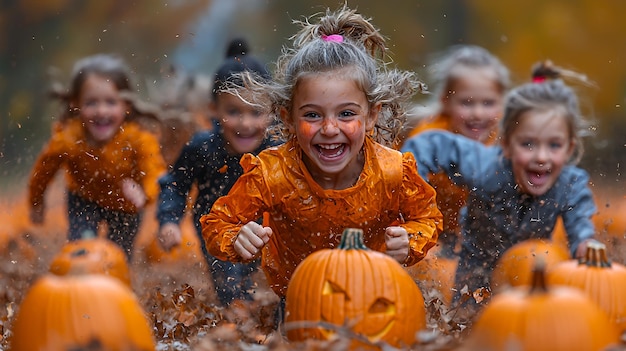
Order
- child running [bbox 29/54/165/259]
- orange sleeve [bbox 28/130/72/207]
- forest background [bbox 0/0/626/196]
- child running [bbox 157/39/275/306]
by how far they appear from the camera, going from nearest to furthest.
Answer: child running [bbox 157/39/275/306] → child running [bbox 29/54/165/259] → orange sleeve [bbox 28/130/72/207] → forest background [bbox 0/0/626/196]

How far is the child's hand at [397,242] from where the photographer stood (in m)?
4.93

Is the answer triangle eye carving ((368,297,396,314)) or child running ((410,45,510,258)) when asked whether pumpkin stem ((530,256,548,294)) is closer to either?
triangle eye carving ((368,297,396,314))

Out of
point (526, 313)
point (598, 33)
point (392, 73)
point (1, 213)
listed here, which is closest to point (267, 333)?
point (392, 73)

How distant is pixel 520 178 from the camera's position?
266 inches

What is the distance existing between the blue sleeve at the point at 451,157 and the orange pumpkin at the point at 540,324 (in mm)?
3201

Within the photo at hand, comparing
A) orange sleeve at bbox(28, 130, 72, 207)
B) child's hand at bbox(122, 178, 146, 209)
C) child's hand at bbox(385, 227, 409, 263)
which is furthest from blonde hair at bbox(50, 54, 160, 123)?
child's hand at bbox(385, 227, 409, 263)

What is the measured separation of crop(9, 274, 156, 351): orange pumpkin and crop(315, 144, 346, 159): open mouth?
1.57 metres

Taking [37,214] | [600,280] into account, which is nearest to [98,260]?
[37,214]

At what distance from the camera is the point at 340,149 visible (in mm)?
5262

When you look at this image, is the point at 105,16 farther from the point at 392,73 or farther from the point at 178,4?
the point at 392,73

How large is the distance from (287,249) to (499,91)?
13.4 feet

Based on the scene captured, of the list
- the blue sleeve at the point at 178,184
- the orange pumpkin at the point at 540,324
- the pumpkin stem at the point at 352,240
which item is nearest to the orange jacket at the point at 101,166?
the blue sleeve at the point at 178,184

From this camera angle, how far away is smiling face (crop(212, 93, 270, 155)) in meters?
7.04

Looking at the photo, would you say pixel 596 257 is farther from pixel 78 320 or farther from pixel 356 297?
pixel 78 320
